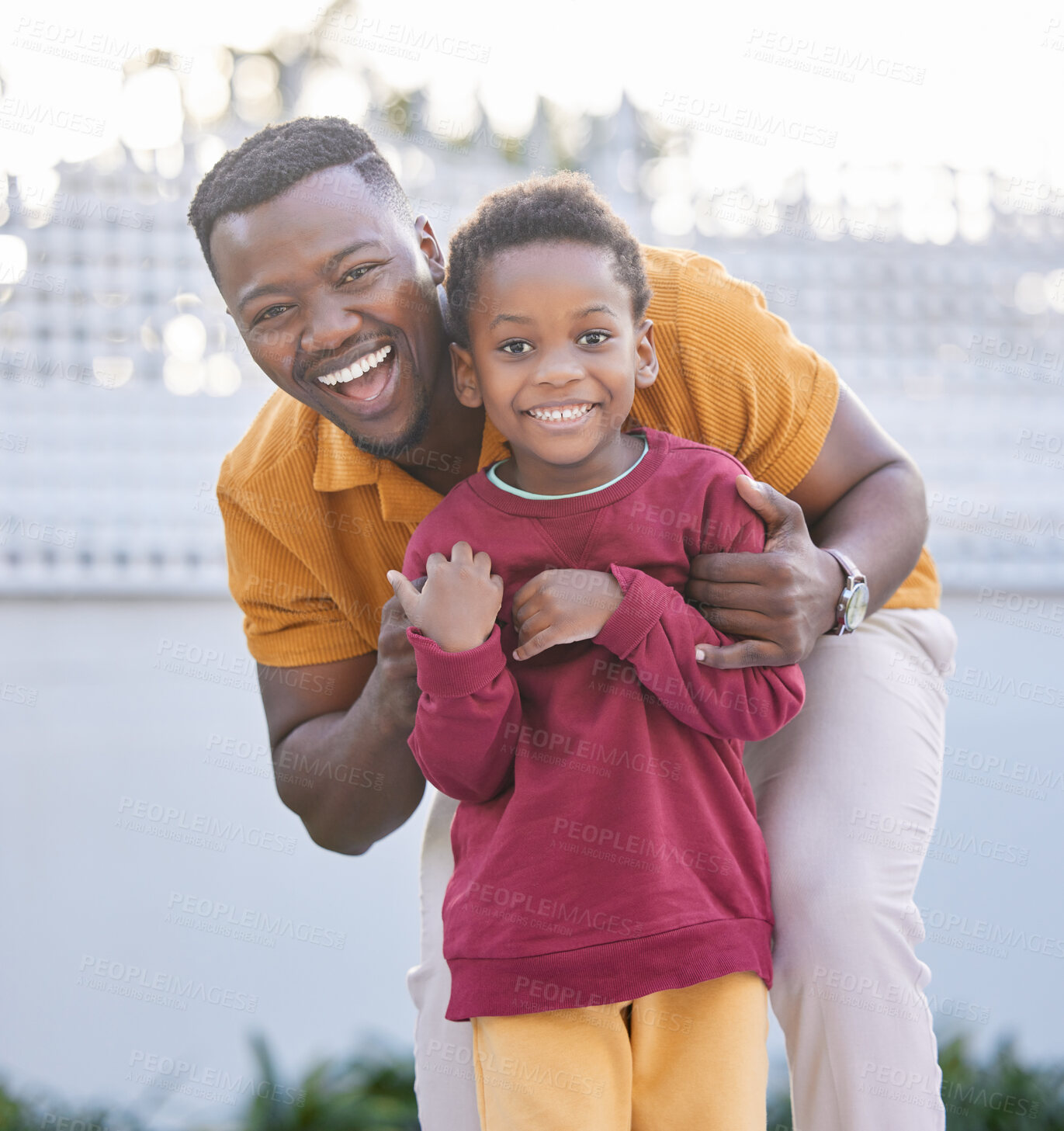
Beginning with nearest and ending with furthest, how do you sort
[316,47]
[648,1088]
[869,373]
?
[648,1088] < [869,373] < [316,47]

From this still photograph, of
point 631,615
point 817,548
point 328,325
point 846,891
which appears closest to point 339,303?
point 328,325

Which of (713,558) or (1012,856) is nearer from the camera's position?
(713,558)

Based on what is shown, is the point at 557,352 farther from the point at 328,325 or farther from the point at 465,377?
the point at 328,325

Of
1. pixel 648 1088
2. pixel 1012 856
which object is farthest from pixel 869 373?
pixel 648 1088

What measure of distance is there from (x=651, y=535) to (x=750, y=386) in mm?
469

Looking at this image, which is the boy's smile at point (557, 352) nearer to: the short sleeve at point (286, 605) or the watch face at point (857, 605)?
the watch face at point (857, 605)

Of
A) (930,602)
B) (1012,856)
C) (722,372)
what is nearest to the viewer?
(722,372)

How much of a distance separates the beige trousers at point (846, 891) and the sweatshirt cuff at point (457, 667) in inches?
Answer: 22.8

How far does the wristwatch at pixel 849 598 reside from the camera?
5.82 feet

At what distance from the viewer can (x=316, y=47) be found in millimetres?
7086

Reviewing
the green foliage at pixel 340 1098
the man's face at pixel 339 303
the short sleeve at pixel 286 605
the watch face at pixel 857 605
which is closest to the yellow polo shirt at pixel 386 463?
the short sleeve at pixel 286 605

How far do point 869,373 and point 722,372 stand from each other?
9.22ft

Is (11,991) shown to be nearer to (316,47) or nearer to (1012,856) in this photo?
(1012,856)

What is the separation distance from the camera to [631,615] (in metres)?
1.50
